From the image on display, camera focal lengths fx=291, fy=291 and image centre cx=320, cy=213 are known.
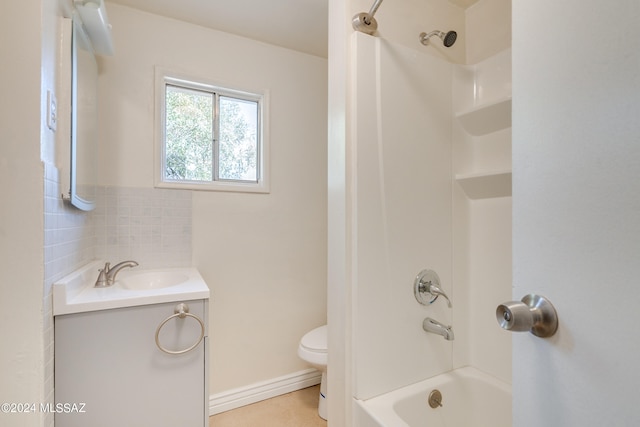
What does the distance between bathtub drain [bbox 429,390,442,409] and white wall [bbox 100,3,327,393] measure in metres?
1.19

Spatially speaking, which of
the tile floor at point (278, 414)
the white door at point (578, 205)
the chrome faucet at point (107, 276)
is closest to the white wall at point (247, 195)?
the tile floor at point (278, 414)

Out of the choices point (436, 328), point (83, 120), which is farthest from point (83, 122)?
point (436, 328)

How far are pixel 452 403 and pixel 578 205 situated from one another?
126 centimetres

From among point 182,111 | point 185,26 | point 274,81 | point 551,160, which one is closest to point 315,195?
point 274,81

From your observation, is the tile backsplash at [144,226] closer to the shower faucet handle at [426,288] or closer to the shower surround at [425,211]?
the shower surround at [425,211]

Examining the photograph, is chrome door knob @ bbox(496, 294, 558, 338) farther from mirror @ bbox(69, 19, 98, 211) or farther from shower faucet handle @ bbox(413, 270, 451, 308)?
mirror @ bbox(69, 19, 98, 211)

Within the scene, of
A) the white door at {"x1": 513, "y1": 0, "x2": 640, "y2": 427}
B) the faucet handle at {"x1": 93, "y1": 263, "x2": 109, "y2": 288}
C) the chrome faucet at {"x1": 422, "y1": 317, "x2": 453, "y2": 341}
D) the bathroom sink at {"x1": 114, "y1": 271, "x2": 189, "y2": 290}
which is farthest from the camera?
the bathroom sink at {"x1": 114, "y1": 271, "x2": 189, "y2": 290}

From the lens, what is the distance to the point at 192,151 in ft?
6.81

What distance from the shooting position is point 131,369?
1249mm

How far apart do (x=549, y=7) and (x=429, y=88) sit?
2.92ft

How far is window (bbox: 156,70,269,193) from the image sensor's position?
196 cm

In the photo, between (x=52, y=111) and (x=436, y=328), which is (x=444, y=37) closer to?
(x=436, y=328)

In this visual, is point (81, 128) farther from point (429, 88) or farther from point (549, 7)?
point (549, 7)

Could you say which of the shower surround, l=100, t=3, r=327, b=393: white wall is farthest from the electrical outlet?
the shower surround
